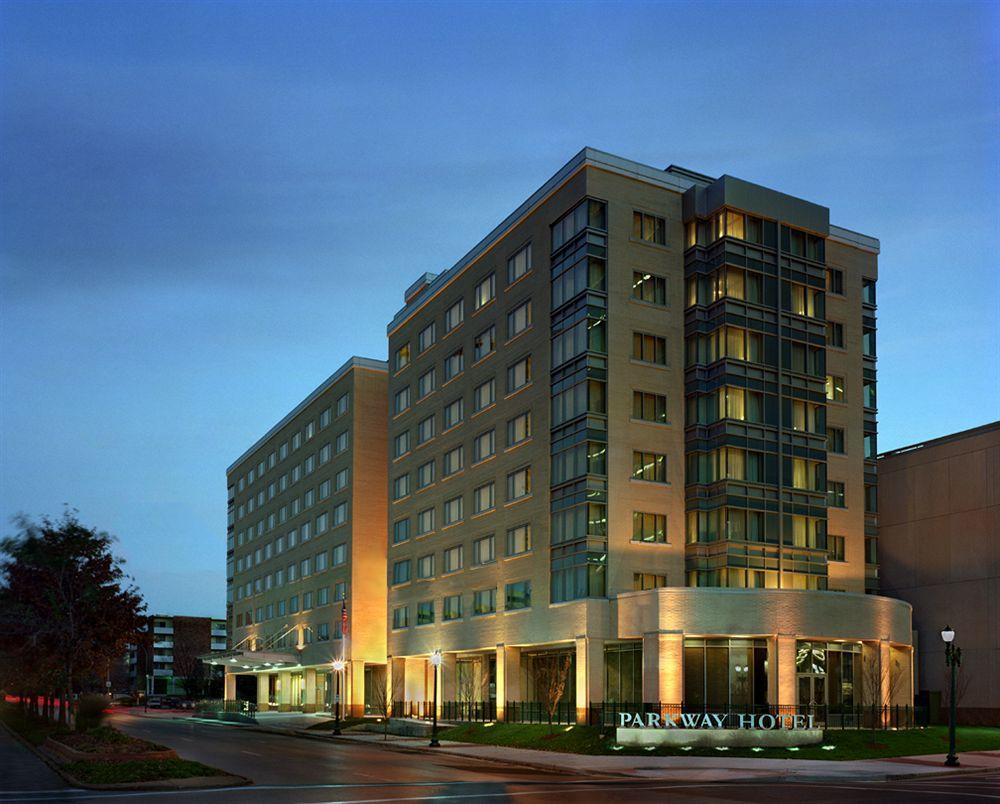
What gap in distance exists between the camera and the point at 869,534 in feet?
232

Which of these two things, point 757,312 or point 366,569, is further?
point 366,569

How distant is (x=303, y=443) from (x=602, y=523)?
5711 centimetres

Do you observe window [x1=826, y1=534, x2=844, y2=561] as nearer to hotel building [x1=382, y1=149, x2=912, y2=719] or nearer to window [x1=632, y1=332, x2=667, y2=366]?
hotel building [x1=382, y1=149, x2=912, y2=719]

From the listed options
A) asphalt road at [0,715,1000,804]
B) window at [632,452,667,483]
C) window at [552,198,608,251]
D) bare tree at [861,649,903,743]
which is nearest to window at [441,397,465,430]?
window at [552,198,608,251]

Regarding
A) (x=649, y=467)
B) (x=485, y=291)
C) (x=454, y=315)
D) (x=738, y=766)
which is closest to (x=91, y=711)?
(x=649, y=467)

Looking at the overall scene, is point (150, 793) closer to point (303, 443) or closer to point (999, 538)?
point (999, 538)

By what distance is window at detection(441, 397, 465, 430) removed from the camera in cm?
7781

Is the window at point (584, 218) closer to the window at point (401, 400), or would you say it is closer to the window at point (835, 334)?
the window at point (835, 334)

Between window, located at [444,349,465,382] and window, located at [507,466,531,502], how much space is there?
436 inches

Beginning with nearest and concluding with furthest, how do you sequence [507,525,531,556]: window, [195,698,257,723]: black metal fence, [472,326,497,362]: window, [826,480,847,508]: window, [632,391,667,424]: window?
[632,391,667,424]: window < [507,525,531,556]: window < [826,480,847,508]: window < [472,326,497,362]: window < [195,698,257,723]: black metal fence

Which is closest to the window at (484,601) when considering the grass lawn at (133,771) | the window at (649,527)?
the window at (649,527)

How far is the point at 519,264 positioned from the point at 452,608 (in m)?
22.3

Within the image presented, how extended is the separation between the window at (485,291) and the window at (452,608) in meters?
18.6

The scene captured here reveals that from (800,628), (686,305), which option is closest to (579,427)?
(686,305)
